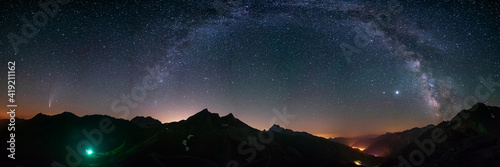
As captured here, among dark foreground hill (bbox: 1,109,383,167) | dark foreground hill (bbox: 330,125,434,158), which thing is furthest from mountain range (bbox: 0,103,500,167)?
dark foreground hill (bbox: 330,125,434,158)

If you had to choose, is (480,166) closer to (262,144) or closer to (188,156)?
(262,144)

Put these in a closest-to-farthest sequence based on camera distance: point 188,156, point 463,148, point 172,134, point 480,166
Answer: point 480,166, point 463,148, point 188,156, point 172,134

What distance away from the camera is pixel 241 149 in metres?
27.7

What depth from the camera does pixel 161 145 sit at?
91.4 ft

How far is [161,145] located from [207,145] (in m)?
4.96

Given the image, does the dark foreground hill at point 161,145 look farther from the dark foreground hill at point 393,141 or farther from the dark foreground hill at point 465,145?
the dark foreground hill at point 393,141

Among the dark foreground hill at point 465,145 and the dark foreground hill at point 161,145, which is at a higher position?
the dark foreground hill at point 161,145

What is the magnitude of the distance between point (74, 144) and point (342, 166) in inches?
1105

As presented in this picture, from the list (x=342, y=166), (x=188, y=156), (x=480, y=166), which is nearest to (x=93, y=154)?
(x=188, y=156)

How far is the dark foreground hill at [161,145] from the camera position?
77.4ft

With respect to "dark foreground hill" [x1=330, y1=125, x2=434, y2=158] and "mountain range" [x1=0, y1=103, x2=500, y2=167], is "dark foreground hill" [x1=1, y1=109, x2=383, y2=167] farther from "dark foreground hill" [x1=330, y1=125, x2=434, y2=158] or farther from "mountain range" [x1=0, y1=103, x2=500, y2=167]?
"dark foreground hill" [x1=330, y1=125, x2=434, y2=158]

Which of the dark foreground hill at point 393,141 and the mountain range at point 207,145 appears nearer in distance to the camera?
the mountain range at point 207,145

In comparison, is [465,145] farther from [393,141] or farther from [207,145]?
[393,141]

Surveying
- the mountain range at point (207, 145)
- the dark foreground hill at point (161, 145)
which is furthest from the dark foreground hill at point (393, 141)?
the dark foreground hill at point (161, 145)
